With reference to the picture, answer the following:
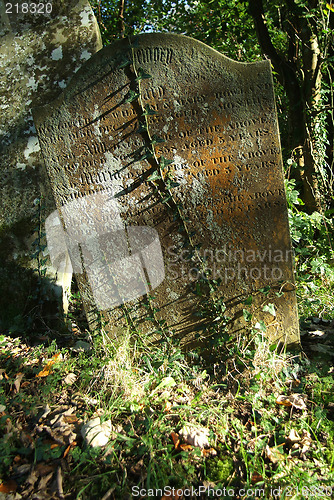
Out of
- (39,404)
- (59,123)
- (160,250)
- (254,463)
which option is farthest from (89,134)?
(254,463)

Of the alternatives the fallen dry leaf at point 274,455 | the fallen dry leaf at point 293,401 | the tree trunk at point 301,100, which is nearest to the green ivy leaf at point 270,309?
the fallen dry leaf at point 293,401

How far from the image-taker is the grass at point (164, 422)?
167 centimetres

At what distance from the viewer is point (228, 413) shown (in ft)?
6.68

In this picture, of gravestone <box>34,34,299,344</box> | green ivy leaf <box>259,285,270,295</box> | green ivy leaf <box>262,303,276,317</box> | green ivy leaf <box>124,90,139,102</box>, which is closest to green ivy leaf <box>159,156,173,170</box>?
gravestone <box>34,34,299,344</box>

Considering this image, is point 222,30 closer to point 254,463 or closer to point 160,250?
point 160,250

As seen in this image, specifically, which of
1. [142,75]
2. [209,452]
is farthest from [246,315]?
[142,75]

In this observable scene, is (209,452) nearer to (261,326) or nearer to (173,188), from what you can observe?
(261,326)

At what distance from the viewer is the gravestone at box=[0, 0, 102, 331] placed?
327 cm

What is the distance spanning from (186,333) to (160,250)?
0.63 metres

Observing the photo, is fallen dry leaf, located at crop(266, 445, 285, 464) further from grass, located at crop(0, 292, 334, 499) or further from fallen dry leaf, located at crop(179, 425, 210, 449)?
fallen dry leaf, located at crop(179, 425, 210, 449)

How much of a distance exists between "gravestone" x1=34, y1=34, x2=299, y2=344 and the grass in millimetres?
279

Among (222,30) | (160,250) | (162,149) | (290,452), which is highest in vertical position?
(222,30)

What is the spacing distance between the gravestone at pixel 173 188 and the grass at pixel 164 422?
279mm

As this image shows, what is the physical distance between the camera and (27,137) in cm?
334
